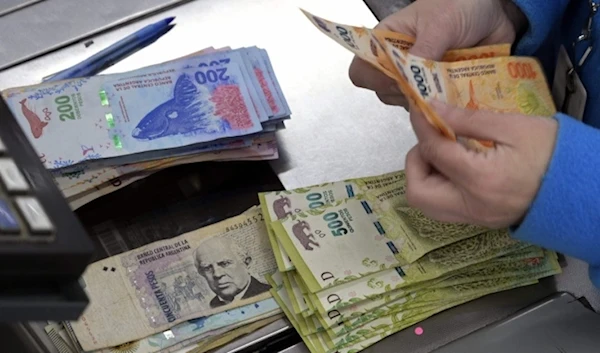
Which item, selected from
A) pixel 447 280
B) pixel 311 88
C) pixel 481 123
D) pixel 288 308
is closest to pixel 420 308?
pixel 447 280

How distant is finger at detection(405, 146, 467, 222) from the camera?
69 cm

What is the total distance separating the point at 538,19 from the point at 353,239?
1.01ft

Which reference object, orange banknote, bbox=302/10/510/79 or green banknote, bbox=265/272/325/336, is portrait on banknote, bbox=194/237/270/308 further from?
orange banknote, bbox=302/10/510/79

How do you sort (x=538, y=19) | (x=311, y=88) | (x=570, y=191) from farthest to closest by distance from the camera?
(x=311, y=88) → (x=538, y=19) → (x=570, y=191)

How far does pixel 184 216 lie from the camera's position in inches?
35.7

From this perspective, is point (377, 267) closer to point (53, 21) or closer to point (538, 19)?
point (538, 19)

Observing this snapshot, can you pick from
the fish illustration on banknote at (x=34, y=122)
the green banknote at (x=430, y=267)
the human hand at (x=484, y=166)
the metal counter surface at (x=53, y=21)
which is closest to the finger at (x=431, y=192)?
the human hand at (x=484, y=166)

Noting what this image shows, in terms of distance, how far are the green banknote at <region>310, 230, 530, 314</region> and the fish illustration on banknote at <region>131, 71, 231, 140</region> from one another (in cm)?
23

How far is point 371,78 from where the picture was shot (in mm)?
840

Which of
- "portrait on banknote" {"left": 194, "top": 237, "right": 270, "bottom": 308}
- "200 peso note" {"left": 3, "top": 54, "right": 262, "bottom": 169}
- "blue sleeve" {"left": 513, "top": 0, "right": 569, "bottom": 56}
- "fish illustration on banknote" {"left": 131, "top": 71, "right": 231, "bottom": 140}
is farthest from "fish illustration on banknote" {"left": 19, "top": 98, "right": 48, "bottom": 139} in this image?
"blue sleeve" {"left": 513, "top": 0, "right": 569, "bottom": 56}

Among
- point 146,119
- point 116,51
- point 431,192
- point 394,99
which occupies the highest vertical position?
point 116,51

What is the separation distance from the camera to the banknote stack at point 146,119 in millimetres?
894

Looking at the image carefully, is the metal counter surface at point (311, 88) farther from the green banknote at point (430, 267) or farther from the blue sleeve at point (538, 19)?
the blue sleeve at point (538, 19)

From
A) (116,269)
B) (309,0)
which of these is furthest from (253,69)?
(116,269)
